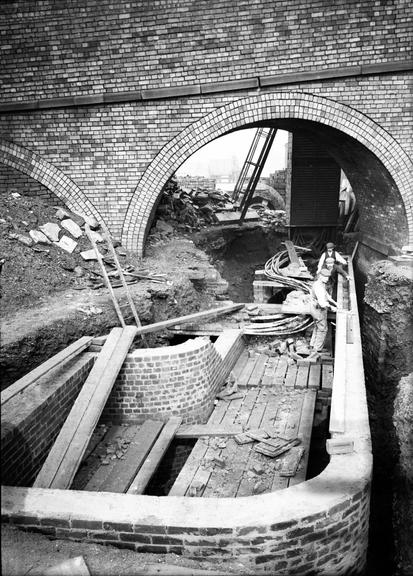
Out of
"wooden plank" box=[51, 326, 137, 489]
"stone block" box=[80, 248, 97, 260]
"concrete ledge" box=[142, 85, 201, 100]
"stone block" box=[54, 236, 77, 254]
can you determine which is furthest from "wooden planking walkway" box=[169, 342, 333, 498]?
"concrete ledge" box=[142, 85, 201, 100]

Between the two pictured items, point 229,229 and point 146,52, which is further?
point 229,229

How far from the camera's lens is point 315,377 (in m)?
6.60

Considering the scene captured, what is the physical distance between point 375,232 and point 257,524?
952 cm

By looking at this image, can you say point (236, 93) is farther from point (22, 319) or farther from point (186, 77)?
point (22, 319)

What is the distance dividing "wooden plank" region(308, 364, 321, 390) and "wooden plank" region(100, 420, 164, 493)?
2.27 metres

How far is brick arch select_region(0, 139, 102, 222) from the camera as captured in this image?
31.3 ft

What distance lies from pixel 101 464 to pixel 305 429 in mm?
2353

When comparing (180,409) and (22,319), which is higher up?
(22,319)

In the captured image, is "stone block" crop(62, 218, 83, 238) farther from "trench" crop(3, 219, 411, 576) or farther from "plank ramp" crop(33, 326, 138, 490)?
"plank ramp" crop(33, 326, 138, 490)

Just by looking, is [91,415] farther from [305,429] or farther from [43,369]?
[305,429]

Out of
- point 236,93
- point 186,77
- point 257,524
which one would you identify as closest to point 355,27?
point 236,93

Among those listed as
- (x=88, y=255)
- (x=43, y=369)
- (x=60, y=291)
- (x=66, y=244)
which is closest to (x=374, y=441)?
(x=43, y=369)

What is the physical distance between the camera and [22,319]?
6195 millimetres

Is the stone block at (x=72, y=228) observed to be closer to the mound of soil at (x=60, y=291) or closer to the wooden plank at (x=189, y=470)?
the mound of soil at (x=60, y=291)
